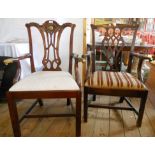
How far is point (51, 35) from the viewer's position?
1.70 metres

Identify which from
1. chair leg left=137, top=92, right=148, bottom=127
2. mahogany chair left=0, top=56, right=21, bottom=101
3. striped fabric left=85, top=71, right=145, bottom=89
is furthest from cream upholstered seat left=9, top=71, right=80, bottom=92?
mahogany chair left=0, top=56, right=21, bottom=101

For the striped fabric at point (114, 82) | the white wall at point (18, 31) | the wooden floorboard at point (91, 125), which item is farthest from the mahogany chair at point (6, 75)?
the striped fabric at point (114, 82)

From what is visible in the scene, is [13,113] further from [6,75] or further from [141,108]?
[141,108]

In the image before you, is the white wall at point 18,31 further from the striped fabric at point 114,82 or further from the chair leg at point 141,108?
the chair leg at point 141,108

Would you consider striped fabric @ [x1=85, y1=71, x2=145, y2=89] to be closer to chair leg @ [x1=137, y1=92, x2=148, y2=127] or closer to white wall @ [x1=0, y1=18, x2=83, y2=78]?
chair leg @ [x1=137, y1=92, x2=148, y2=127]

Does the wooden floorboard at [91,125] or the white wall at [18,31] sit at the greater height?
the white wall at [18,31]

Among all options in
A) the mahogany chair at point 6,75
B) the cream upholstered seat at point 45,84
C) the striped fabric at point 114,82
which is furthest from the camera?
the mahogany chair at point 6,75

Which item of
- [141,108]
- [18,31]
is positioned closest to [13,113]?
[141,108]

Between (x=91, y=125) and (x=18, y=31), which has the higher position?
(x=18, y=31)

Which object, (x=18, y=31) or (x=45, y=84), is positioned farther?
(x=18, y=31)

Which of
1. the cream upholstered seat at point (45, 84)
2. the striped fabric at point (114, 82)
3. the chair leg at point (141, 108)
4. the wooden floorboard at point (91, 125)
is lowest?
the wooden floorboard at point (91, 125)

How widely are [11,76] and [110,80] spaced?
1.21 meters
